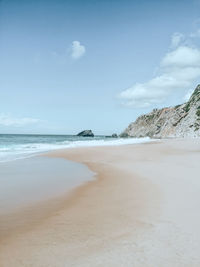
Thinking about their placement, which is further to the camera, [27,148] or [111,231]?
[27,148]

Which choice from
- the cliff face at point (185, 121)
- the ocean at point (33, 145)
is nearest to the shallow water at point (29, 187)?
the ocean at point (33, 145)

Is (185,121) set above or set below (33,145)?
above

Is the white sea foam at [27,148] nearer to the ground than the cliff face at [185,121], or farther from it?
nearer to the ground

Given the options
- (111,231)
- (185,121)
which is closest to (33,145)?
(111,231)

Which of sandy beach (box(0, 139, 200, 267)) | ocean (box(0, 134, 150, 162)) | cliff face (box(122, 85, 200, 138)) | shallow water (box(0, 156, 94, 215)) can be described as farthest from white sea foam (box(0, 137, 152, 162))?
cliff face (box(122, 85, 200, 138))

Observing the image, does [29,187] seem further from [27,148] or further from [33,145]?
[33,145]

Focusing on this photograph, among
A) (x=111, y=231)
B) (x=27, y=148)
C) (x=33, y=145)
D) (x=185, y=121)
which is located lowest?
(x=111, y=231)

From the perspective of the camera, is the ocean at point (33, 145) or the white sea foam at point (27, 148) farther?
the ocean at point (33, 145)

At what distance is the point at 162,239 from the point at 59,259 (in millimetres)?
1701

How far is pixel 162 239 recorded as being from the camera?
3420 millimetres

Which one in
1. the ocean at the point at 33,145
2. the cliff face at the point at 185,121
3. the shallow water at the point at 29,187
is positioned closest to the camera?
the shallow water at the point at 29,187

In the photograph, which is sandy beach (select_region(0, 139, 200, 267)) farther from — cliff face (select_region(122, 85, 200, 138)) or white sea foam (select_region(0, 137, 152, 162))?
cliff face (select_region(122, 85, 200, 138))

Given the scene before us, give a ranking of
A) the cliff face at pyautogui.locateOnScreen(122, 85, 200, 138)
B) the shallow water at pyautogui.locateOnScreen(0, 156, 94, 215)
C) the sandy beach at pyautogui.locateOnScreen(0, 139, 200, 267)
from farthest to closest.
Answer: the cliff face at pyautogui.locateOnScreen(122, 85, 200, 138)
the shallow water at pyautogui.locateOnScreen(0, 156, 94, 215)
the sandy beach at pyautogui.locateOnScreen(0, 139, 200, 267)

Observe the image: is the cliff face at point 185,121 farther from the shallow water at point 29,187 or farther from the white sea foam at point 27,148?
the shallow water at point 29,187
